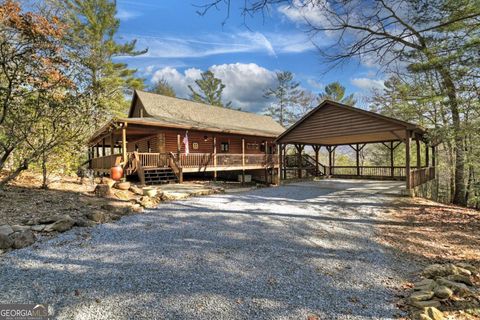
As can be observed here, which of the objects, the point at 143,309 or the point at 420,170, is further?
the point at 420,170

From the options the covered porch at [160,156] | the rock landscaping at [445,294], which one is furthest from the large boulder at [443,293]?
the covered porch at [160,156]

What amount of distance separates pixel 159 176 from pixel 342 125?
9.77m

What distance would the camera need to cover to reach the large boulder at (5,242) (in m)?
3.99

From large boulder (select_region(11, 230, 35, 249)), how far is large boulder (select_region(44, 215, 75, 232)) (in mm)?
491

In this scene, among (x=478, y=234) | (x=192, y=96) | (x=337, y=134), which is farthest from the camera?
(x=192, y=96)

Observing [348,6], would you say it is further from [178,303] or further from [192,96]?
[192,96]

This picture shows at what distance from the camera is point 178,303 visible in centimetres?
277

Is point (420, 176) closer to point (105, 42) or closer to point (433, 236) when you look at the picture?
point (433, 236)

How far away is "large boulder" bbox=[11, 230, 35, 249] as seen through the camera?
4.10 m

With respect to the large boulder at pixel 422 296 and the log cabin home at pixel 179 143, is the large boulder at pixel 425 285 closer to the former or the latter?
the large boulder at pixel 422 296

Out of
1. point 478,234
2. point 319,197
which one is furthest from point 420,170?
point 478,234

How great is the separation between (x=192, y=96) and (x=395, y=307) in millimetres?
35367

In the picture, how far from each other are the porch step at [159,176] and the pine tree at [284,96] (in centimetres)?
2433

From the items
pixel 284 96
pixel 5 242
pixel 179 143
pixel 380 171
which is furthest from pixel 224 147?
pixel 284 96
